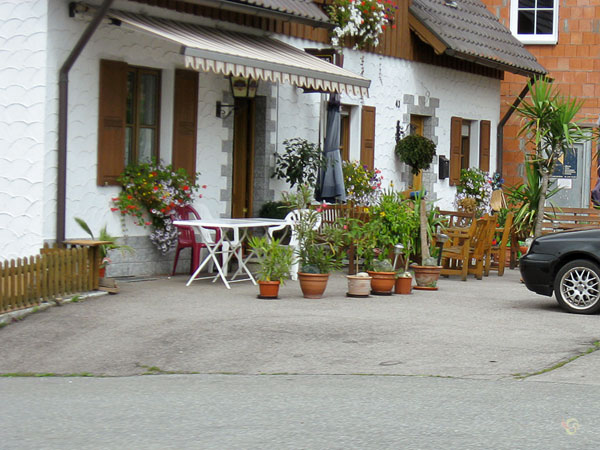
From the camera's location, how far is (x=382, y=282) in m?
12.9

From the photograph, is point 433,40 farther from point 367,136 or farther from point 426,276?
point 426,276

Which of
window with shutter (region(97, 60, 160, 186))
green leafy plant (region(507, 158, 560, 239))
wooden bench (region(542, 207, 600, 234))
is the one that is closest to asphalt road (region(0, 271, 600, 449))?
window with shutter (region(97, 60, 160, 186))

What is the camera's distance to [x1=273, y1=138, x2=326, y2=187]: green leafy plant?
16078 mm

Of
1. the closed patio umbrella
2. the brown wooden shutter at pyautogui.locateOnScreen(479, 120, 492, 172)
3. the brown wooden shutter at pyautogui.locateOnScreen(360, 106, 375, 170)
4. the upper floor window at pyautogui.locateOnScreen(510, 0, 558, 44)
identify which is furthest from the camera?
the upper floor window at pyautogui.locateOnScreen(510, 0, 558, 44)

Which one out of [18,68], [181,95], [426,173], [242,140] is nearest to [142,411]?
[18,68]

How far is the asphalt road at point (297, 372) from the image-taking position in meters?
6.18

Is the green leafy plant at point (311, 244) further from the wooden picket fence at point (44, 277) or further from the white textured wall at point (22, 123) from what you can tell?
the white textured wall at point (22, 123)

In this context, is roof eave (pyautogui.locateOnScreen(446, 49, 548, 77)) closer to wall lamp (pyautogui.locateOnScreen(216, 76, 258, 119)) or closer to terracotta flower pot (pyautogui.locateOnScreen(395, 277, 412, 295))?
wall lamp (pyautogui.locateOnScreen(216, 76, 258, 119))

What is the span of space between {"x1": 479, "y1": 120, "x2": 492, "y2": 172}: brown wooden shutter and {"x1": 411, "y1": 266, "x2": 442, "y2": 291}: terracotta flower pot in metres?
9.59

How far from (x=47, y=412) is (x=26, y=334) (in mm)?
3282

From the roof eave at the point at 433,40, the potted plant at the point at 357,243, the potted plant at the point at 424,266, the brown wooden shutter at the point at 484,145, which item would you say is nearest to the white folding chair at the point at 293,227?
the potted plant at the point at 357,243

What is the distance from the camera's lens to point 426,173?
20625mm

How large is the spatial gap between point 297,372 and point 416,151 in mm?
11237

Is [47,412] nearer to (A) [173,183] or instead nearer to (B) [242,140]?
(A) [173,183]
